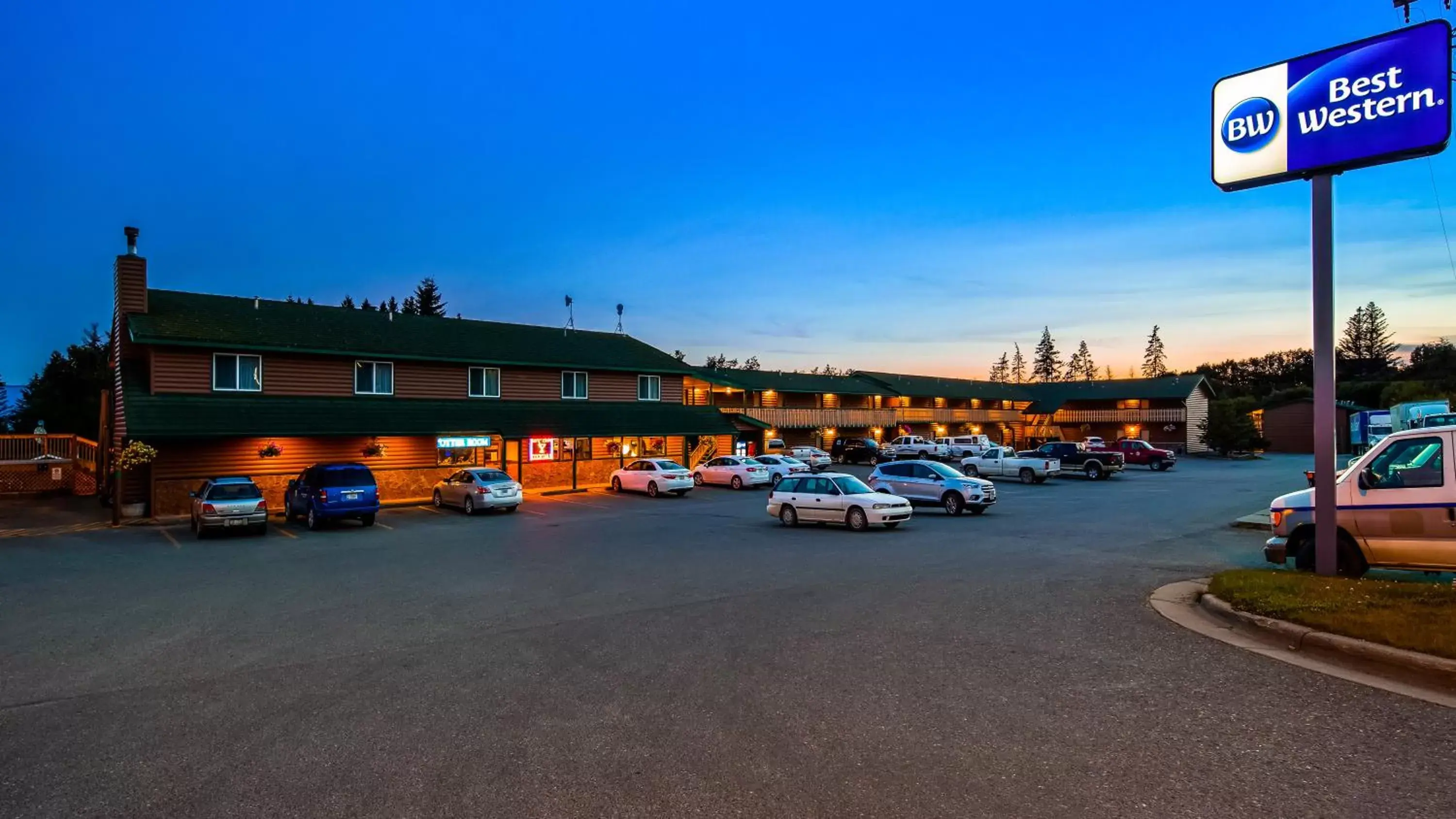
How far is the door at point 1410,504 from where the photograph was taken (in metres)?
9.77

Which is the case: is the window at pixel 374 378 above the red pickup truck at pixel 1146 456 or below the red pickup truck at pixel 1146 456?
above

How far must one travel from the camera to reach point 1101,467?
127 feet

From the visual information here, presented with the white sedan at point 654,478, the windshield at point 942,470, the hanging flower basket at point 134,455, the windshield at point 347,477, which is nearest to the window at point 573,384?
the white sedan at point 654,478

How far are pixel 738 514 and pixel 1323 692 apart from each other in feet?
61.2

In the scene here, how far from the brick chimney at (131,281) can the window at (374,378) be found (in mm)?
7105

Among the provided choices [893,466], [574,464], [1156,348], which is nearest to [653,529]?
[893,466]

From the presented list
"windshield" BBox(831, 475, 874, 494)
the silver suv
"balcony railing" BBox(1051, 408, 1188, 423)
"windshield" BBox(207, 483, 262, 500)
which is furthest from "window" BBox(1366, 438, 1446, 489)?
"balcony railing" BBox(1051, 408, 1188, 423)

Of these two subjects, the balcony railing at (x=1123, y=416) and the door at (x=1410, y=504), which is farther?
the balcony railing at (x=1123, y=416)

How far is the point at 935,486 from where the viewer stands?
80.6ft

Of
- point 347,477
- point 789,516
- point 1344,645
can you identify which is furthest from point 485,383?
point 1344,645

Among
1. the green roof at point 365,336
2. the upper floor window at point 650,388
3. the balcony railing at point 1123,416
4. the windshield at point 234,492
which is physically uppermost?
the green roof at point 365,336

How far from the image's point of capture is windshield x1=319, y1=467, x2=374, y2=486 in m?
22.3

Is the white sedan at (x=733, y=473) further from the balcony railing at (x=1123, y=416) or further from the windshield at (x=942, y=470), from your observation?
the balcony railing at (x=1123, y=416)

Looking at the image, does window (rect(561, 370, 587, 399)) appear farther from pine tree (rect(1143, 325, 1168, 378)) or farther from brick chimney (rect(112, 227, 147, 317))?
pine tree (rect(1143, 325, 1168, 378))
